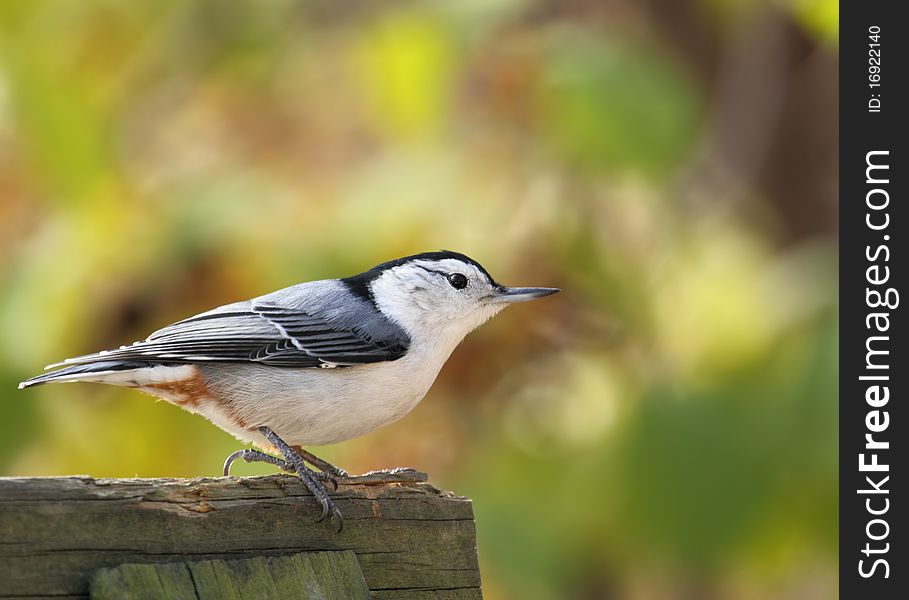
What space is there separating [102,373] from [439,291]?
36.2 inches

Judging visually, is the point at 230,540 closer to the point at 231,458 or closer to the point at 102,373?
the point at 102,373

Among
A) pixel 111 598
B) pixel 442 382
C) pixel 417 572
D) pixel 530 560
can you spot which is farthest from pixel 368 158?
pixel 111 598

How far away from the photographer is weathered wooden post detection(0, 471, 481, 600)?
184cm

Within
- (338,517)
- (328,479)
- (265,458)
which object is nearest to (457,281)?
(265,458)

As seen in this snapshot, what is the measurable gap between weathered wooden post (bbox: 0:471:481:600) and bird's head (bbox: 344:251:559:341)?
77 cm

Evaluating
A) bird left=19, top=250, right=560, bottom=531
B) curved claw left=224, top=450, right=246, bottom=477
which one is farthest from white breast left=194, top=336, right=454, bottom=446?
curved claw left=224, top=450, right=246, bottom=477

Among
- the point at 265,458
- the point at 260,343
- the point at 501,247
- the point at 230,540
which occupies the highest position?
the point at 501,247

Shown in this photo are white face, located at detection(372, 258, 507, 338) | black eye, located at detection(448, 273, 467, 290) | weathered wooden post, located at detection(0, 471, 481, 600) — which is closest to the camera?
weathered wooden post, located at detection(0, 471, 481, 600)

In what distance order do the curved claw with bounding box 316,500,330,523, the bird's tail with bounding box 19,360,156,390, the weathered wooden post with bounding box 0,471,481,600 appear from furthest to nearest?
the bird's tail with bounding box 19,360,156,390 < the curved claw with bounding box 316,500,330,523 < the weathered wooden post with bounding box 0,471,481,600

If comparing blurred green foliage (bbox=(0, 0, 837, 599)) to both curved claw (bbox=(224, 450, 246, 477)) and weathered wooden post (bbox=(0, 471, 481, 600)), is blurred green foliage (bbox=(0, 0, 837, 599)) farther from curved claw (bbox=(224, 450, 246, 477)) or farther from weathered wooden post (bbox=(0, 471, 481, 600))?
weathered wooden post (bbox=(0, 471, 481, 600))

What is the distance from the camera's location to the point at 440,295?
10.4 feet

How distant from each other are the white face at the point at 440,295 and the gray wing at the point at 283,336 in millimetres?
83

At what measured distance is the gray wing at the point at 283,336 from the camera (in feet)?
9.13
